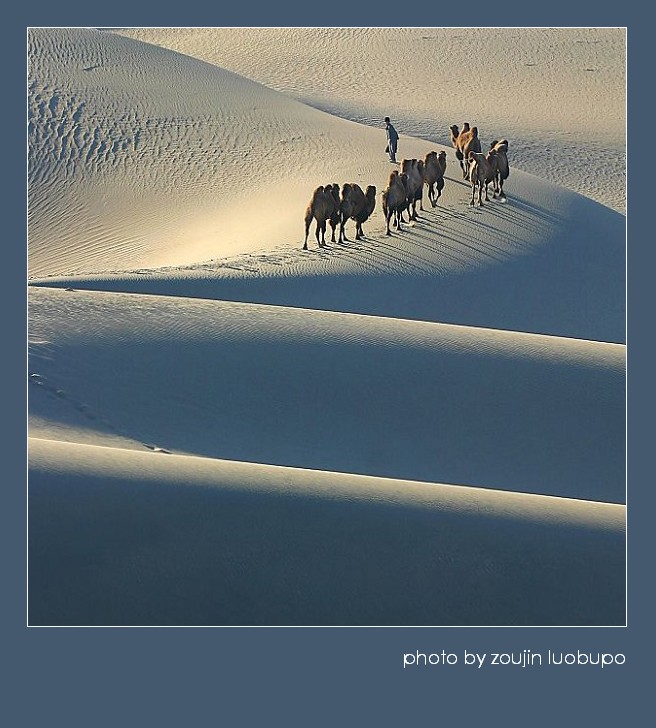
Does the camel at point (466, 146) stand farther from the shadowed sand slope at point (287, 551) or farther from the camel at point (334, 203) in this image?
the shadowed sand slope at point (287, 551)

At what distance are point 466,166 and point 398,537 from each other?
471 inches

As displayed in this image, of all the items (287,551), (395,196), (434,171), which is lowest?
(287,551)

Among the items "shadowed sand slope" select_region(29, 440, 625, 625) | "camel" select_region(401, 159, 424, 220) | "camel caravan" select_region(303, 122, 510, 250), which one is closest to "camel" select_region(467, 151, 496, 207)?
"camel caravan" select_region(303, 122, 510, 250)

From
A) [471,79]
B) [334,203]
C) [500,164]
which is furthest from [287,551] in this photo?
[471,79]

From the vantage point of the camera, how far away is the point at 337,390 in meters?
16.3

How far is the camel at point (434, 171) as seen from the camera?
71.6 feet

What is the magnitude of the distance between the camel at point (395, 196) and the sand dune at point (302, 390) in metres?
0.49

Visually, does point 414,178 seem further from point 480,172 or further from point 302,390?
point 302,390

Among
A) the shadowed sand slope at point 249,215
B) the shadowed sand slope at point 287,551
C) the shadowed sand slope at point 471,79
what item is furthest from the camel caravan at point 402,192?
the shadowed sand slope at point 471,79

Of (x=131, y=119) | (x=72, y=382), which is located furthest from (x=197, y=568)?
(x=131, y=119)

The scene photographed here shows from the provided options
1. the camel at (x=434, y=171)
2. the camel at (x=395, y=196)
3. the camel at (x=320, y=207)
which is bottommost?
the camel at (x=320, y=207)

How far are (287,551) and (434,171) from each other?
10.6m

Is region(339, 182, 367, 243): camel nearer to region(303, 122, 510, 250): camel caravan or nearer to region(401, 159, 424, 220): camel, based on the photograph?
region(303, 122, 510, 250): camel caravan

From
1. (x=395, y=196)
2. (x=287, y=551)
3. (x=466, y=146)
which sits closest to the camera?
(x=287, y=551)
